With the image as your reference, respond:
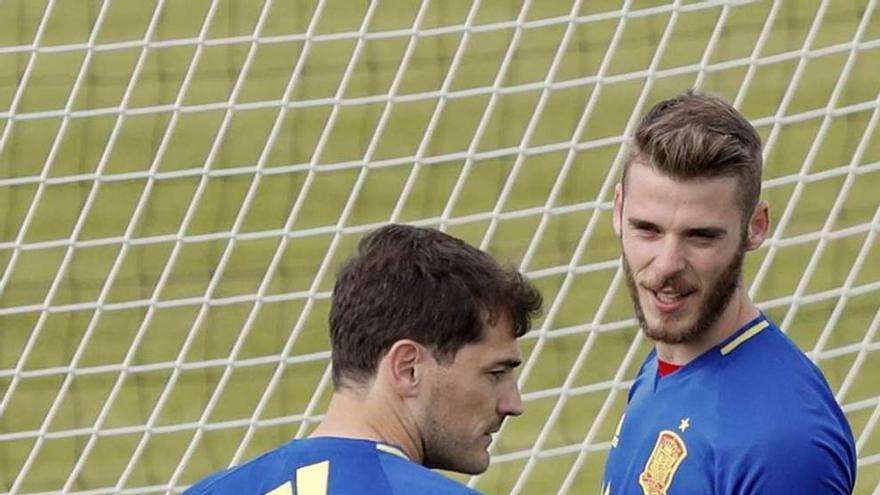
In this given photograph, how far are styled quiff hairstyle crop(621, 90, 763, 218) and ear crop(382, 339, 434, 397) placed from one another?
0.46 metres

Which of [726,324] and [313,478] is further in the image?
[726,324]

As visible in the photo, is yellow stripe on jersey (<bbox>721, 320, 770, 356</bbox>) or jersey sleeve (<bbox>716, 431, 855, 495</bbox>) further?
yellow stripe on jersey (<bbox>721, 320, 770, 356</bbox>)

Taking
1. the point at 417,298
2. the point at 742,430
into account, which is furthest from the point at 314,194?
the point at 417,298

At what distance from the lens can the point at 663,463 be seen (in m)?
1.94

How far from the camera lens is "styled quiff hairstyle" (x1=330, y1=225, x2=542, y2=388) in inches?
64.9

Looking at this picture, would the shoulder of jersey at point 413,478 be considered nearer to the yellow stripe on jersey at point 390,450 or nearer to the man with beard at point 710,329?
the yellow stripe on jersey at point 390,450

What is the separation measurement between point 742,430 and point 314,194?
329 centimetres

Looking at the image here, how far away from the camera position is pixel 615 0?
513 centimetres

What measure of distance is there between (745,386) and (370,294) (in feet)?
1.69

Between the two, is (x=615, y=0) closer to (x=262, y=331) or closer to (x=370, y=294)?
(x=262, y=331)

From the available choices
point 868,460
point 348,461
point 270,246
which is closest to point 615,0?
point 270,246

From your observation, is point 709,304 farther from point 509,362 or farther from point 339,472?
point 339,472

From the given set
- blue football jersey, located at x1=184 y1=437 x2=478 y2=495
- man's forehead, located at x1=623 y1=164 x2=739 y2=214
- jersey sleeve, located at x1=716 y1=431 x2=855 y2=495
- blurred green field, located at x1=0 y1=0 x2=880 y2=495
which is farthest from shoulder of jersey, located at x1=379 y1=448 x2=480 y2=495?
blurred green field, located at x1=0 y1=0 x2=880 y2=495

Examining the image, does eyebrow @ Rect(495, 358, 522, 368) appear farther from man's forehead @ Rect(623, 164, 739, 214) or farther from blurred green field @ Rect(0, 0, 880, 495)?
blurred green field @ Rect(0, 0, 880, 495)
